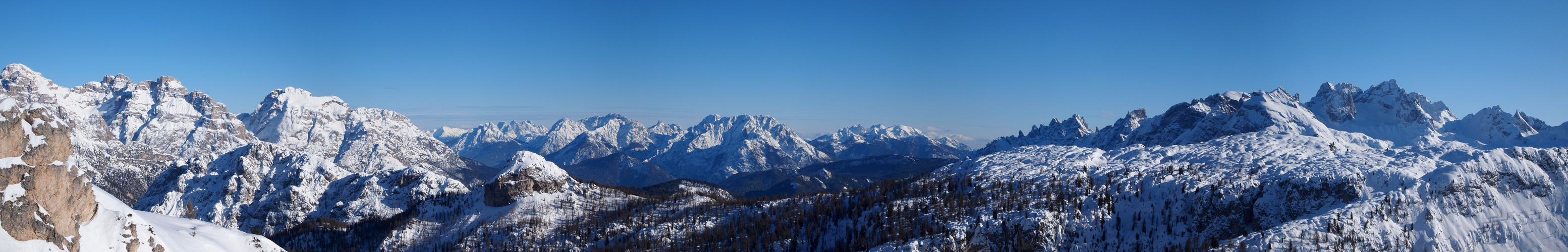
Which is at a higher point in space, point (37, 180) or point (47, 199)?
point (37, 180)

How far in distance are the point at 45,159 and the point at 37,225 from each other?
17.0 feet

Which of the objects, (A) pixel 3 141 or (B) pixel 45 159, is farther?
(B) pixel 45 159

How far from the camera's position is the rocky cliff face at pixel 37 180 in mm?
45219

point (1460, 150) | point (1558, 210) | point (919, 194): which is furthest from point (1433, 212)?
point (919, 194)

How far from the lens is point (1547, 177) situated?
338ft

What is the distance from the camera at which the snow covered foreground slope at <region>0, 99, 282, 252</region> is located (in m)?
45.3

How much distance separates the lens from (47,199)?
46906 mm

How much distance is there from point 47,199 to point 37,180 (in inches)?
59.5

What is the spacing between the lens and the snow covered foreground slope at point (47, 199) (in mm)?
45281

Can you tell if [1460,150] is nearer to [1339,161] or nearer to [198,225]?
[1339,161]

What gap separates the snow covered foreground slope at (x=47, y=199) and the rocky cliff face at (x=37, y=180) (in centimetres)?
4

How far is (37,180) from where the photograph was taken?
46875 millimetres

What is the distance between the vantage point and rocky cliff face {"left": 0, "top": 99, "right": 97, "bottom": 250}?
1780 inches

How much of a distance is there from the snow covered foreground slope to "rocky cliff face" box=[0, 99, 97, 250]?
0.04m
